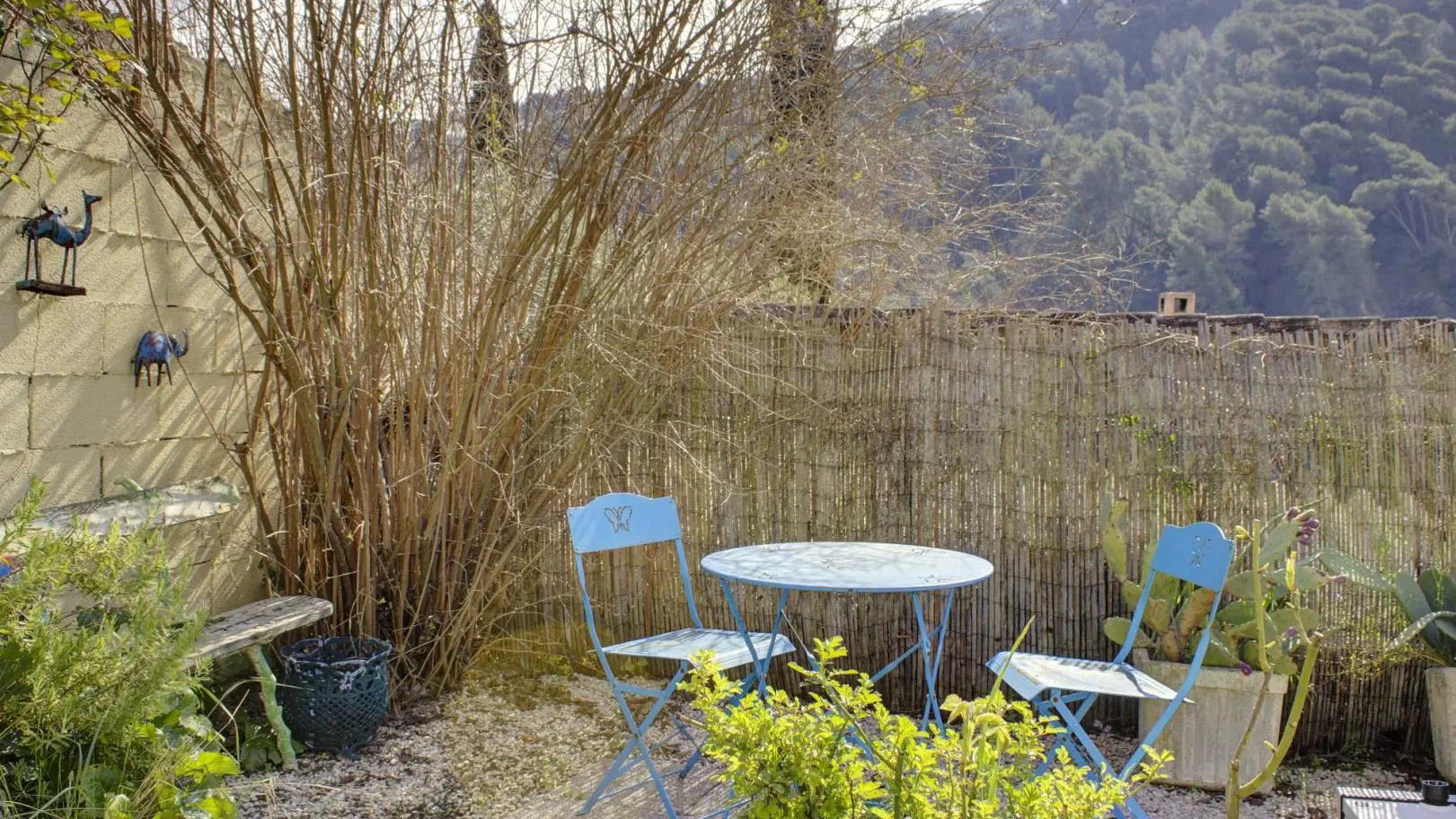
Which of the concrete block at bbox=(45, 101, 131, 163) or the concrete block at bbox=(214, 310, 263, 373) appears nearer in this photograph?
the concrete block at bbox=(45, 101, 131, 163)

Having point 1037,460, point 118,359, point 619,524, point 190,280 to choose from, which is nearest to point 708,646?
point 619,524

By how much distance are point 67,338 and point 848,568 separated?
2612 millimetres

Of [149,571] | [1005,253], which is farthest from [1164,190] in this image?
[149,571]

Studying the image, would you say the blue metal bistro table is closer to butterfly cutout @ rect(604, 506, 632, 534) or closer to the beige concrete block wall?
butterfly cutout @ rect(604, 506, 632, 534)

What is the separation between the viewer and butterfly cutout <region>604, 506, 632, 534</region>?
342cm

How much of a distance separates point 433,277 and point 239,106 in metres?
1.10

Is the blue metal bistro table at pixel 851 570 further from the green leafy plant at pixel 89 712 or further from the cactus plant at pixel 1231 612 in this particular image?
the green leafy plant at pixel 89 712

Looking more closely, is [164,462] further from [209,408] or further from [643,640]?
[643,640]

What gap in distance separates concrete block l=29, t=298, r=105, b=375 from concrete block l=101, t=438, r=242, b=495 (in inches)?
11.9

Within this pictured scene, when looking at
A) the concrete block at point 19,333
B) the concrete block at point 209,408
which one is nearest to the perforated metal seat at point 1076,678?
the concrete block at point 209,408

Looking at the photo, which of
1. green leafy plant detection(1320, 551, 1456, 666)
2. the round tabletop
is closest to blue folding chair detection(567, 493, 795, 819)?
the round tabletop

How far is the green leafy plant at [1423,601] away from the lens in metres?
3.62

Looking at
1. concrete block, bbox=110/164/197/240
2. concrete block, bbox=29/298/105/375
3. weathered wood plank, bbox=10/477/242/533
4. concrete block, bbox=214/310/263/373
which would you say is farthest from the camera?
concrete block, bbox=214/310/263/373

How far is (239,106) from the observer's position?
151 inches
